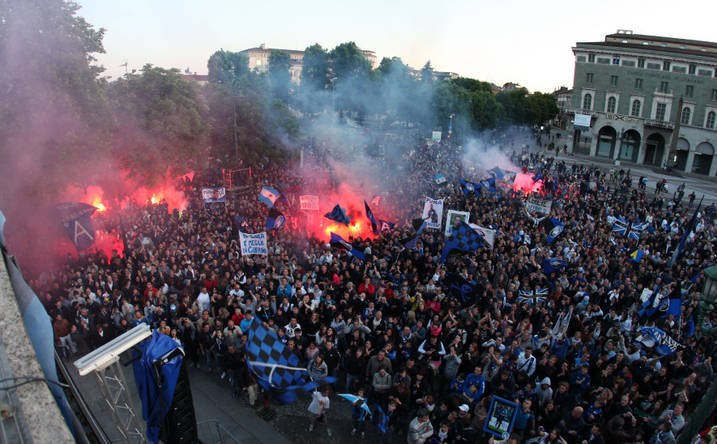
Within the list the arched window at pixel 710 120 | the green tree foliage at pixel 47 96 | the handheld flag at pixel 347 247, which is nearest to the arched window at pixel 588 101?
the arched window at pixel 710 120

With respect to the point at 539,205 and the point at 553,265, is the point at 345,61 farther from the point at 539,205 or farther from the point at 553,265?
the point at 553,265

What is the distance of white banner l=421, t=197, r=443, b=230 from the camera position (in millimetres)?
15453

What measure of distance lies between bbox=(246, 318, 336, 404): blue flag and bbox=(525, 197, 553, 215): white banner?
42.4 feet

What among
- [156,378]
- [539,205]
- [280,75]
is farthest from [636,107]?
[156,378]

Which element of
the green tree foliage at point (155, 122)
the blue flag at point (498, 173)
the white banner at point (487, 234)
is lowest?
the white banner at point (487, 234)

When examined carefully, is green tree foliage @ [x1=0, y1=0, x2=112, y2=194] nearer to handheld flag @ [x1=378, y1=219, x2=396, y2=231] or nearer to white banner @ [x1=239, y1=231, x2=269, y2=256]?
white banner @ [x1=239, y1=231, x2=269, y2=256]

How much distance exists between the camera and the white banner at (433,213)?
50.7 ft

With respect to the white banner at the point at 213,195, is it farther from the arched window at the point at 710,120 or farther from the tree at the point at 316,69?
the arched window at the point at 710,120

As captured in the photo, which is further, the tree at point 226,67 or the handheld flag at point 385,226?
the tree at point 226,67

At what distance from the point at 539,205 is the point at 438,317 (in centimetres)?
1028

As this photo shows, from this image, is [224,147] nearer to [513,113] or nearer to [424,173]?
[424,173]

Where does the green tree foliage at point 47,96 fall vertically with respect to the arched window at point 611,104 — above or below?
below

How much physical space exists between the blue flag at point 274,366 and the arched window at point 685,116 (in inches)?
2136

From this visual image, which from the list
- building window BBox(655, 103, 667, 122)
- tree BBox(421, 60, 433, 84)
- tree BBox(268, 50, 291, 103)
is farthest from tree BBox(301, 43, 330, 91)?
building window BBox(655, 103, 667, 122)
